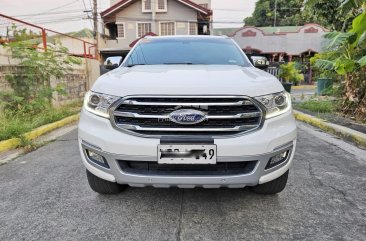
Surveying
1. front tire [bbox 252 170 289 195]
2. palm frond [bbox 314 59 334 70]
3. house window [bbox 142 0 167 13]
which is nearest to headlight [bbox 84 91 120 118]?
front tire [bbox 252 170 289 195]

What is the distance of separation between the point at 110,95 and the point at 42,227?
47.0 inches

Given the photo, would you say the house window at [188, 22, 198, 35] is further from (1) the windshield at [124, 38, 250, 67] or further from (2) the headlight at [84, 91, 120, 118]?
(2) the headlight at [84, 91, 120, 118]

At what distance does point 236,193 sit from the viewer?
301cm

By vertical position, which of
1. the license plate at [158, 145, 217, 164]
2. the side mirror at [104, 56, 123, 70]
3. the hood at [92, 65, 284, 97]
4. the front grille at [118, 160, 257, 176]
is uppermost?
the side mirror at [104, 56, 123, 70]

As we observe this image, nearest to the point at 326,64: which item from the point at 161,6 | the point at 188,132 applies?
the point at 188,132

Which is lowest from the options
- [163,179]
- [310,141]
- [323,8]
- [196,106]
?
[310,141]

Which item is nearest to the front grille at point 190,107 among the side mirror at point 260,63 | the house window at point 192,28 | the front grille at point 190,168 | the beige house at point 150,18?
the front grille at point 190,168

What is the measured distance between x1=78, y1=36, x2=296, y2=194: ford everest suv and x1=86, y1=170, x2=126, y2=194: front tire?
0.88 feet

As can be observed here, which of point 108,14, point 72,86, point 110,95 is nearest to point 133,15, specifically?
point 108,14

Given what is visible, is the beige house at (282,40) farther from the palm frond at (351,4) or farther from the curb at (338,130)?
the curb at (338,130)

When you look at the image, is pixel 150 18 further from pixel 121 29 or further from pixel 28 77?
pixel 28 77

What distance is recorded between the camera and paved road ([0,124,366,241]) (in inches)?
92.0

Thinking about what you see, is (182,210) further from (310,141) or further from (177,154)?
(310,141)

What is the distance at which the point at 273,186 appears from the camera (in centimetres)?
281
